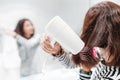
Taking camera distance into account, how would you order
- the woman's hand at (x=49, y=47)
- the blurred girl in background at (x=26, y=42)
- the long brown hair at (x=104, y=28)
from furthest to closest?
the blurred girl in background at (x=26, y=42), the woman's hand at (x=49, y=47), the long brown hair at (x=104, y=28)

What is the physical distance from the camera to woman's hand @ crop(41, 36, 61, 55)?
597 mm

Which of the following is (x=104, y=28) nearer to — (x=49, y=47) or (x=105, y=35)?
(x=105, y=35)

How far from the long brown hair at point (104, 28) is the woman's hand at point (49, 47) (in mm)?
124

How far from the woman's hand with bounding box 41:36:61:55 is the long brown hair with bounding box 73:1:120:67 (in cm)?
12

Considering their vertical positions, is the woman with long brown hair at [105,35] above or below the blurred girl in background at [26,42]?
above

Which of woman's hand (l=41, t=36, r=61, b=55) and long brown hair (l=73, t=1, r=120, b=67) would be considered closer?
long brown hair (l=73, t=1, r=120, b=67)

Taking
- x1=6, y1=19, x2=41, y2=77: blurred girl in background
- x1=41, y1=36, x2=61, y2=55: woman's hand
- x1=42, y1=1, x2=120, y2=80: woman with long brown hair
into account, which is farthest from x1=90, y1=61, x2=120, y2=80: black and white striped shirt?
x1=6, y1=19, x2=41, y2=77: blurred girl in background

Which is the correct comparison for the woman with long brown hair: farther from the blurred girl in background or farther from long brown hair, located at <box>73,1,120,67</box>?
the blurred girl in background

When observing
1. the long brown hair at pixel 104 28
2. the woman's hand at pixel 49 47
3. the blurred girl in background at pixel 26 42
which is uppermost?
the long brown hair at pixel 104 28

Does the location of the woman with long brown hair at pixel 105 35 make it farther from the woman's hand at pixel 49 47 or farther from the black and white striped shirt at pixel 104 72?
the woman's hand at pixel 49 47

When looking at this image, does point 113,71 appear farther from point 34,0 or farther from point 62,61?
point 34,0

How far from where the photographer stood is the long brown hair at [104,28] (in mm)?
454

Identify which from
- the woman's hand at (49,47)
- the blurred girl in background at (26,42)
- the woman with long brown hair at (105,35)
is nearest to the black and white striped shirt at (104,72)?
the woman with long brown hair at (105,35)

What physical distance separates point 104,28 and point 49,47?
200mm
